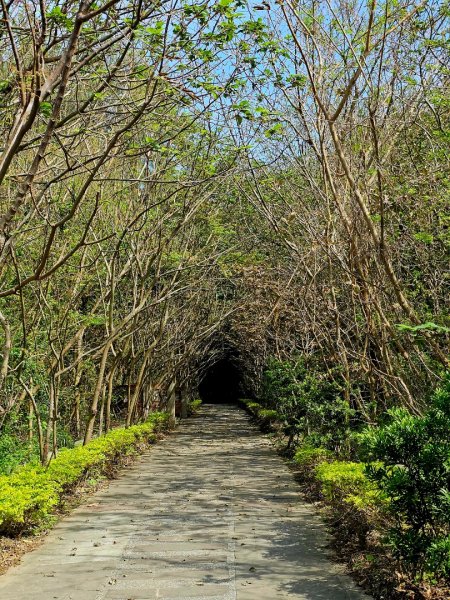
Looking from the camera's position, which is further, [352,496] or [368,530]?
[352,496]

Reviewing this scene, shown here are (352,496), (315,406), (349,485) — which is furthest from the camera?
(315,406)

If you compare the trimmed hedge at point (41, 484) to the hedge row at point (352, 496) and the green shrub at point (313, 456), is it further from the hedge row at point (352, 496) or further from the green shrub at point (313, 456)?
the green shrub at point (313, 456)

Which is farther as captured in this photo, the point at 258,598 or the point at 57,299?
the point at 57,299

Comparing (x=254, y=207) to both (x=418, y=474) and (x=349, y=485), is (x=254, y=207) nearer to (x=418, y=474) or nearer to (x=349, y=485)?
(x=349, y=485)

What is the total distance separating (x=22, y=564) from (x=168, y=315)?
12325 millimetres

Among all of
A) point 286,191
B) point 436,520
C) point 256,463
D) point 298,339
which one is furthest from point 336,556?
point 298,339

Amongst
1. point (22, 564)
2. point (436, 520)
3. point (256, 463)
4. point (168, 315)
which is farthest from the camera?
point (168, 315)

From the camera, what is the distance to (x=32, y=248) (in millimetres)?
10188

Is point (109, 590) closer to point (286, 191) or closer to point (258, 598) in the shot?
point (258, 598)

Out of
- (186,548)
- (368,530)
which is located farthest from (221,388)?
(368,530)

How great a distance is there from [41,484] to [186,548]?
183cm

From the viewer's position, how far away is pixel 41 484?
7152 mm

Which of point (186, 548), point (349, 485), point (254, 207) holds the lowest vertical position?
point (186, 548)

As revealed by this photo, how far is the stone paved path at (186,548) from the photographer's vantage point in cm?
Answer: 518
